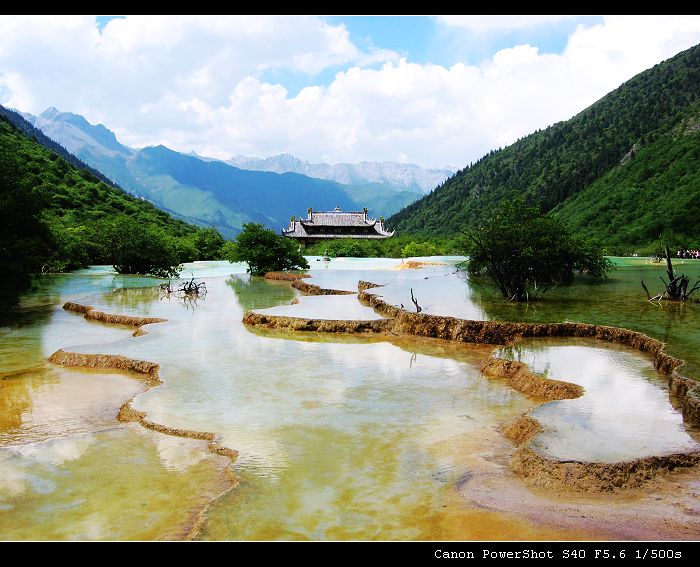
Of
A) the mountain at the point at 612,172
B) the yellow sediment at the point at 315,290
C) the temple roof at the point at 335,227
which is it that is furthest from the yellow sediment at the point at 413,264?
the mountain at the point at 612,172

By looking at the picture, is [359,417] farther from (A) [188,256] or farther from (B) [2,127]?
(B) [2,127]

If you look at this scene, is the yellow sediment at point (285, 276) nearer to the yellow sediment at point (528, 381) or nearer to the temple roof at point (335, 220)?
the yellow sediment at point (528, 381)

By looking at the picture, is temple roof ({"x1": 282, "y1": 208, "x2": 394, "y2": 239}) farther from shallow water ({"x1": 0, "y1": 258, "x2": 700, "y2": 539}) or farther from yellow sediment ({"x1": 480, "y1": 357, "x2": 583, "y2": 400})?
yellow sediment ({"x1": 480, "y1": 357, "x2": 583, "y2": 400})

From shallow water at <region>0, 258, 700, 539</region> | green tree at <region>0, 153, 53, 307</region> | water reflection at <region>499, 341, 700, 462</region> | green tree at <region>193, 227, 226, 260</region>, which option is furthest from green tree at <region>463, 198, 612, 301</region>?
green tree at <region>193, 227, 226, 260</region>

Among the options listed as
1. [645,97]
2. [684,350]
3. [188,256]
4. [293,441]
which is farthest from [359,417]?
[645,97]

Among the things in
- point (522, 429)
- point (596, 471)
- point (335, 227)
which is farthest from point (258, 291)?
point (335, 227)

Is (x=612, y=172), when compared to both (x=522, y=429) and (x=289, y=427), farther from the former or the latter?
(x=289, y=427)
